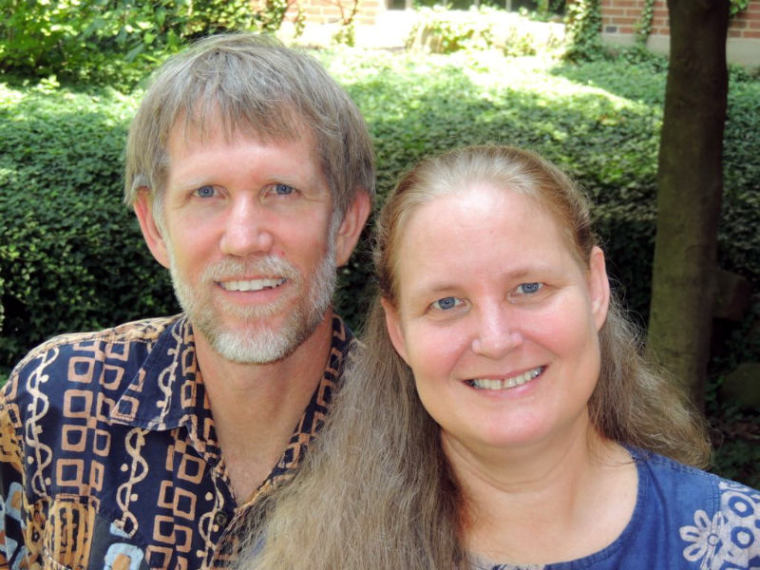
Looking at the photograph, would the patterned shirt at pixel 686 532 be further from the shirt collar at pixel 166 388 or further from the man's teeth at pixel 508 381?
the shirt collar at pixel 166 388

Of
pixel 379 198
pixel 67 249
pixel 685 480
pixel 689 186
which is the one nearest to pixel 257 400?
pixel 685 480

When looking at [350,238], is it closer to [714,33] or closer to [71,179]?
[714,33]

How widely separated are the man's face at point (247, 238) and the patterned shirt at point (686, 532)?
2.43 ft

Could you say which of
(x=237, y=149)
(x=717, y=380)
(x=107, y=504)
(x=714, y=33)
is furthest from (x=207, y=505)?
(x=717, y=380)

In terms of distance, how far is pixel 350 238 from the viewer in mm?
2385

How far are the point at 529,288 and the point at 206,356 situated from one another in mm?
940

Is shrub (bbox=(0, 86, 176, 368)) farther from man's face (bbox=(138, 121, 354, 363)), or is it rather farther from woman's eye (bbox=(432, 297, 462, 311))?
woman's eye (bbox=(432, 297, 462, 311))

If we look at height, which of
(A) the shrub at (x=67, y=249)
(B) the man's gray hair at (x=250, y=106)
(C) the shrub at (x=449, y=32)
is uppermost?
(B) the man's gray hair at (x=250, y=106)

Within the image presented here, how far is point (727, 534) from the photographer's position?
1.77m

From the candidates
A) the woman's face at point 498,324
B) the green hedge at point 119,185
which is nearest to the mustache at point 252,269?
the woman's face at point 498,324

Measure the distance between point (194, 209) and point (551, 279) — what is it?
0.87 m

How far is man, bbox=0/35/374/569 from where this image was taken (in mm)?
2139

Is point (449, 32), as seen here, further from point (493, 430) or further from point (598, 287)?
point (493, 430)

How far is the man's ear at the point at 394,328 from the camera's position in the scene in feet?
6.32
